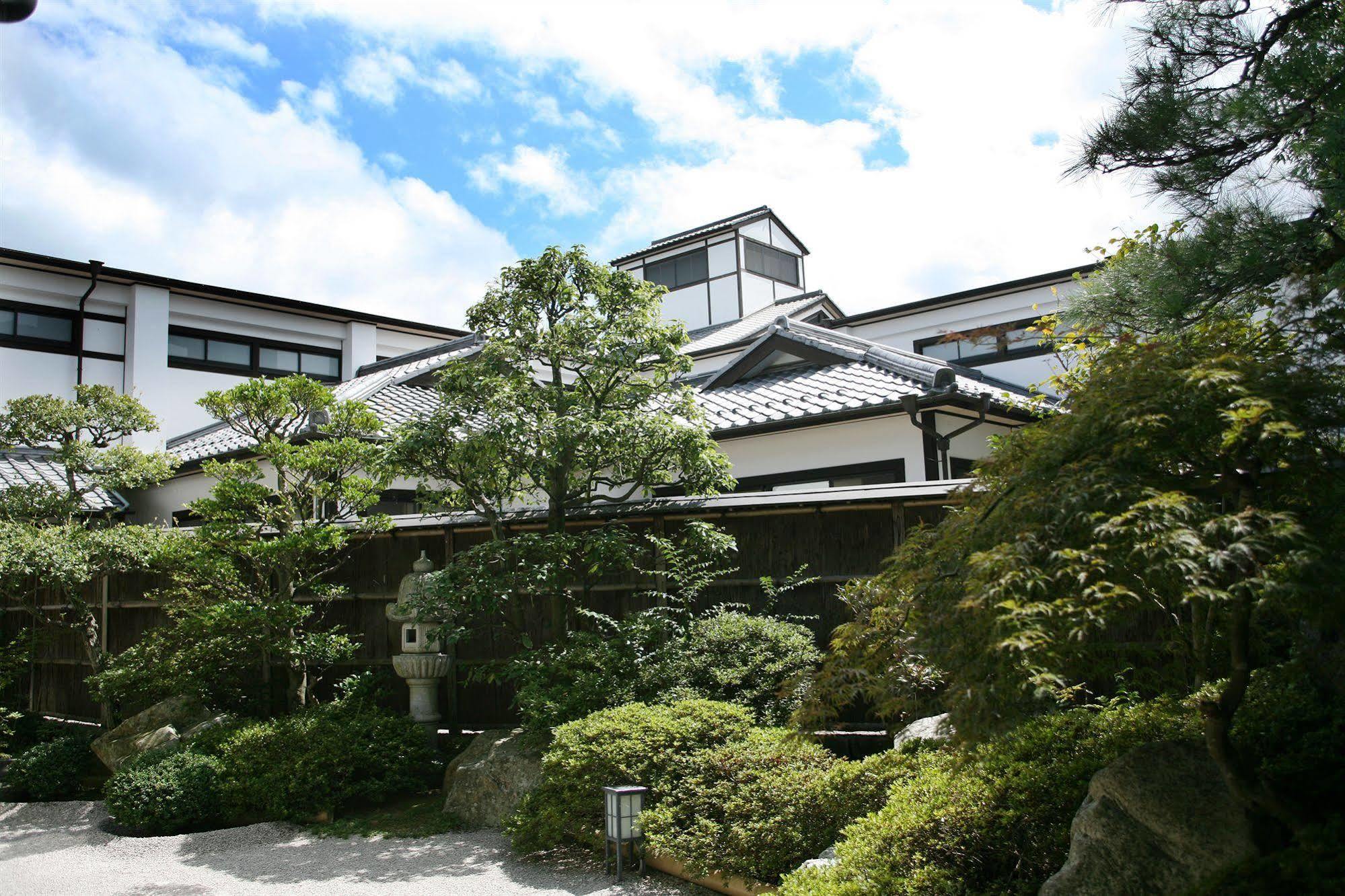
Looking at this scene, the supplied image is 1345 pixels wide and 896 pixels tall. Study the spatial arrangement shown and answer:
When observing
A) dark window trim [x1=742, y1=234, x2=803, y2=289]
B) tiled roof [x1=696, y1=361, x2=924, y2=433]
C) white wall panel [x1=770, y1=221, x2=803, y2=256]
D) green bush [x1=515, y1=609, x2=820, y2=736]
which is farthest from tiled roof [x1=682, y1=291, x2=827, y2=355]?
green bush [x1=515, y1=609, x2=820, y2=736]

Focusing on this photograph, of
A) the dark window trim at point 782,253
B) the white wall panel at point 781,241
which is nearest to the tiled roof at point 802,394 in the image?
the dark window trim at point 782,253

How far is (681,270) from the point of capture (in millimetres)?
27125

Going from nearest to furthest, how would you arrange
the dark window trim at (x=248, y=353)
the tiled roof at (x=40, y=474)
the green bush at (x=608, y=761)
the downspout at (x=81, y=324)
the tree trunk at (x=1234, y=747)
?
the tree trunk at (x=1234, y=747)
the green bush at (x=608, y=761)
the tiled roof at (x=40, y=474)
the downspout at (x=81, y=324)
the dark window trim at (x=248, y=353)

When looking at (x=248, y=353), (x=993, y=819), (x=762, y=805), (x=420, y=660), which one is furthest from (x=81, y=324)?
(x=993, y=819)

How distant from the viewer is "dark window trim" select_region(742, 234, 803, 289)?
2598 centimetres

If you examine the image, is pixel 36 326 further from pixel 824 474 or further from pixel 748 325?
pixel 824 474

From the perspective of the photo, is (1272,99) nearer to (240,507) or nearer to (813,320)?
(240,507)

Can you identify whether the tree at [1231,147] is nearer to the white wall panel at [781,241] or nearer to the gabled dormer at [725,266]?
the gabled dormer at [725,266]

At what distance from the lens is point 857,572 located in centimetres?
888

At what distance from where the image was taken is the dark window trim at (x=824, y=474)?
12430mm

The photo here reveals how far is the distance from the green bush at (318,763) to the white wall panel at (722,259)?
59.8 ft

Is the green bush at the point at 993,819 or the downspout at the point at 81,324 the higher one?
the downspout at the point at 81,324

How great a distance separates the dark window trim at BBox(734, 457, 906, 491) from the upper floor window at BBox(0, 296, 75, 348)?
51.2 ft

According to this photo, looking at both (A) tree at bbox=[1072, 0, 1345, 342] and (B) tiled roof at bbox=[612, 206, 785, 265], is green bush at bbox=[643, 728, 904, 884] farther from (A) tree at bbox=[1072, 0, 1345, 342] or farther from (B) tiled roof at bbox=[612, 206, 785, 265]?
(B) tiled roof at bbox=[612, 206, 785, 265]
